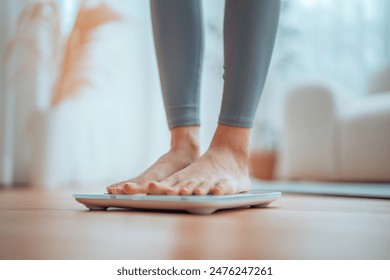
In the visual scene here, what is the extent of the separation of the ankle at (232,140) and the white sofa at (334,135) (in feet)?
2.97

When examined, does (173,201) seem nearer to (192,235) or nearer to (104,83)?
(192,235)

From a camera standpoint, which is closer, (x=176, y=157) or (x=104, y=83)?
(x=176, y=157)

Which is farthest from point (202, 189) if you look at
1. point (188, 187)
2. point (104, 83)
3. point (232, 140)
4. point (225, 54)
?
point (104, 83)

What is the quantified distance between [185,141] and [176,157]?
0.04 meters

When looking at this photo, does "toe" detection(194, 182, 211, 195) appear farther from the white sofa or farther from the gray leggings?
the white sofa

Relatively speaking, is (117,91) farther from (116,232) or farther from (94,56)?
(116,232)

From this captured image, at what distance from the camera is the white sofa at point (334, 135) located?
5.29ft

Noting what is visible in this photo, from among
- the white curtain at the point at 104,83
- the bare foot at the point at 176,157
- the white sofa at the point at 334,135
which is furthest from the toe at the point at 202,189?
the white curtain at the point at 104,83

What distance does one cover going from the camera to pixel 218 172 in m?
0.81

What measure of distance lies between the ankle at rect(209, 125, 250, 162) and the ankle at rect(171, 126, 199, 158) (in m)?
0.07

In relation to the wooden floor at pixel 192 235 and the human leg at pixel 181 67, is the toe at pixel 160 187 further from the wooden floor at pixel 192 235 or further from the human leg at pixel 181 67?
the human leg at pixel 181 67

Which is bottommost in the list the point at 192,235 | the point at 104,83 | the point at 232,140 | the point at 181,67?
the point at 192,235

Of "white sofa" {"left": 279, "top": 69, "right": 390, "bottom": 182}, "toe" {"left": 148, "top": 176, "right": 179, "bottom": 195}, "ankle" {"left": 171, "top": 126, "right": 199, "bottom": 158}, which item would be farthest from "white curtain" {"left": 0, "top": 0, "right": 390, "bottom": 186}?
"toe" {"left": 148, "top": 176, "right": 179, "bottom": 195}

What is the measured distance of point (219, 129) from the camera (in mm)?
857
